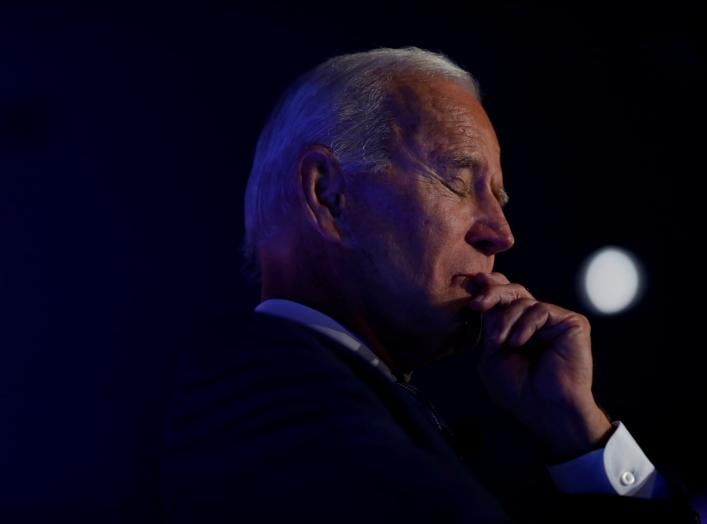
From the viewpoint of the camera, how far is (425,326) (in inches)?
55.2

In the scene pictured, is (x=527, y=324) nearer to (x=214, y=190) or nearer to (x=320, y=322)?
(x=320, y=322)

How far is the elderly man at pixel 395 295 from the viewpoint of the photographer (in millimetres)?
1086

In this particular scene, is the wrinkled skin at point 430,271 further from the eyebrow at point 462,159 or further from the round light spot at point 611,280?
the round light spot at point 611,280

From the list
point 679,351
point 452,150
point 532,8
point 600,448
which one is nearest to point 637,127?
point 532,8

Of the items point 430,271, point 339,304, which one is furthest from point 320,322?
point 430,271

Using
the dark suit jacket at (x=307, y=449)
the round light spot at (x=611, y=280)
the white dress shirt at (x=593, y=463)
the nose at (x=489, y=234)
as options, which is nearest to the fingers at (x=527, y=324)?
the nose at (x=489, y=234)

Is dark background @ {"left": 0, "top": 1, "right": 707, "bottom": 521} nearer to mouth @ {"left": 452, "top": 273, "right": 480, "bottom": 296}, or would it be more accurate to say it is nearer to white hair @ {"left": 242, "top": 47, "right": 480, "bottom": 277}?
white hair @ {"left": 242, "top": 47, "right": 480, "bottom": 277}

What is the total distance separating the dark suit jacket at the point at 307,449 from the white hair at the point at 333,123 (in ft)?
1.38

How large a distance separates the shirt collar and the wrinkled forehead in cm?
39

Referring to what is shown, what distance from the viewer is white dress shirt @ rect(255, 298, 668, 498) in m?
1.30

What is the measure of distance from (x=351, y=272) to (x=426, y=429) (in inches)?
16.9

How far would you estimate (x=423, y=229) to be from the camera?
4.51 ft

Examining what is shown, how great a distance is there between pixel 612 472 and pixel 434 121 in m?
0.78

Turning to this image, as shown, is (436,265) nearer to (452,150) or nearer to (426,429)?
(452,150)
